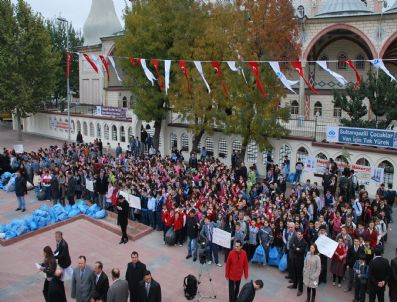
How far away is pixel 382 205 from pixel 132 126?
20008 mm

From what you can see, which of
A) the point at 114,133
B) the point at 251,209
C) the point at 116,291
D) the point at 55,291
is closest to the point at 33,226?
the point at 55,291

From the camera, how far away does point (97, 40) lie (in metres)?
45.9

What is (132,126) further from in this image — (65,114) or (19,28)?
(19,28)

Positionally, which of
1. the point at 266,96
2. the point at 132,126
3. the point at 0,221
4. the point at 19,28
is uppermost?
the point at 19,28

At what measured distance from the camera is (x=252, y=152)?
74.3ft

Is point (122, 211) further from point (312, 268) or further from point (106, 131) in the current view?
point (106, 131)

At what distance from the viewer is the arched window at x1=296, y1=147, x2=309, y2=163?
66.3ft

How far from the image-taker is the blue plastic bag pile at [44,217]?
1398 cm

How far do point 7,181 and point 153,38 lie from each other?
36.7 ft

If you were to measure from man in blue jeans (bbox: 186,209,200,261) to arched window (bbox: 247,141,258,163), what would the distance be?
11.0 metres

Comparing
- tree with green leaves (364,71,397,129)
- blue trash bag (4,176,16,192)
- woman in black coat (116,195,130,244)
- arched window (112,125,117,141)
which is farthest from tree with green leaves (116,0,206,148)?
woman in black coat (116,195,130,244)

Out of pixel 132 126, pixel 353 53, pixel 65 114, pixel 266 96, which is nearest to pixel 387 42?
pixel 353 53

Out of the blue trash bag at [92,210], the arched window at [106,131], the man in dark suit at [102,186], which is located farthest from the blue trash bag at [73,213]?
the arched window at [106,131]

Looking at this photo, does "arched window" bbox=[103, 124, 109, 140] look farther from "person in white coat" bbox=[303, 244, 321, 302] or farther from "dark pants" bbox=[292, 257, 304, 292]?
"person in white coat" bbox=[303, 244, 321, 302]
